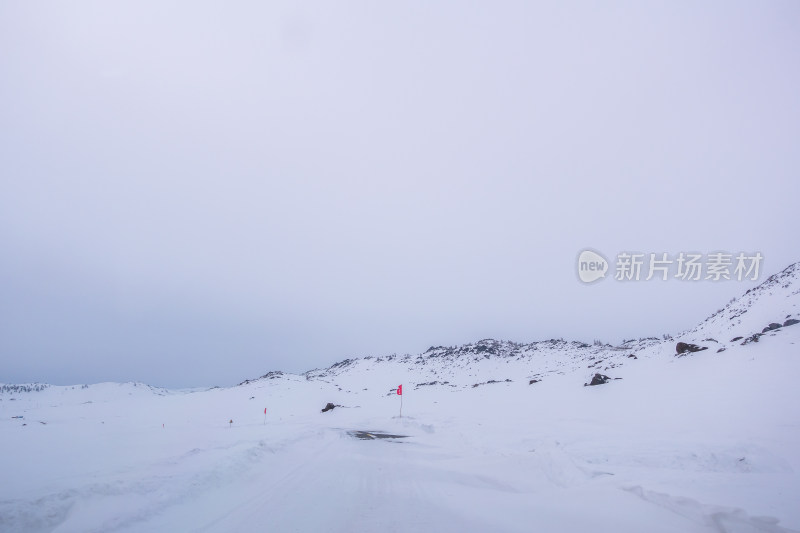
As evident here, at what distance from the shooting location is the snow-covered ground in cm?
593

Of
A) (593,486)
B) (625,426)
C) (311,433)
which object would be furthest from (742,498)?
(311,433)

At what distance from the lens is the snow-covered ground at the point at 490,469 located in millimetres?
5926

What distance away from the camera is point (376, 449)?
14.3 meters

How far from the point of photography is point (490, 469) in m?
9.92

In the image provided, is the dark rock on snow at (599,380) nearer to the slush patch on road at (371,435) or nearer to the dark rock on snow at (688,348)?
the dark rock on snow at (688,348)

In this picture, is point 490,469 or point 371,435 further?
point 371,435

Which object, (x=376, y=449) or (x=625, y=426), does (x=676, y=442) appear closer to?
(x=625, y=426)

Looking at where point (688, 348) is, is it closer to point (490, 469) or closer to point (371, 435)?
point (490, 469)

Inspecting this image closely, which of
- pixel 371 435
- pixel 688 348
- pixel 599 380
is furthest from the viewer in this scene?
pixel 599 380

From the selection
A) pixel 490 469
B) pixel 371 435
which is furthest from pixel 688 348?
pixel 371 435

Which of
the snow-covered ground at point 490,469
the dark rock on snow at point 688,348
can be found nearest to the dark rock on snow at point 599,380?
the snow-covered ground at point 490,469

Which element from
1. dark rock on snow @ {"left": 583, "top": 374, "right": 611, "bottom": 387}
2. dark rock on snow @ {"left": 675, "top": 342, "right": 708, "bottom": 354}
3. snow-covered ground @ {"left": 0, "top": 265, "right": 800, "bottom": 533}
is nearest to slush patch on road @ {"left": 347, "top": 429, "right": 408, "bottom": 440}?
snow-covered ground @ {"left": 0, "top": 265, "right": 800, "bottom": 533}

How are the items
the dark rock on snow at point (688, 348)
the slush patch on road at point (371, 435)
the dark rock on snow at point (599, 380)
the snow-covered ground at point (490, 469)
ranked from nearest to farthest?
1. the snow-covered ground at point (490, 469)
2. the slush patch on road at point (371, 435)
3. the dark rock on snow at point (688, 348)
4. the dark rock on snow at point (599, 380)

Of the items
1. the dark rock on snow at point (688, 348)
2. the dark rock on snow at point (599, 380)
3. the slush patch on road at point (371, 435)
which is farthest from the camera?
the dark rock on snow at point (599, 380)
